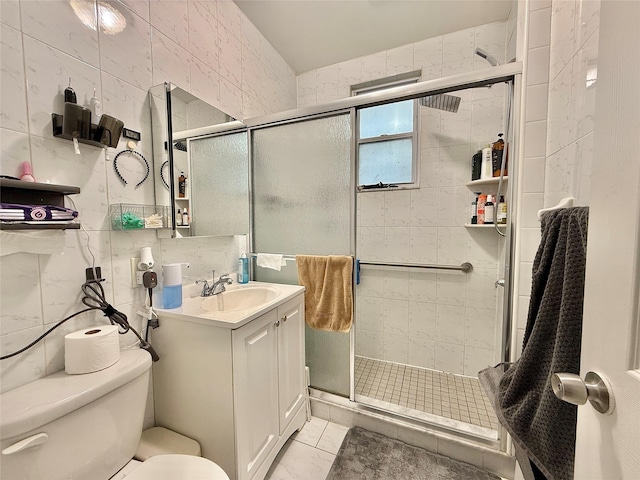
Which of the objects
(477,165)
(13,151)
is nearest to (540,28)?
(477,165)

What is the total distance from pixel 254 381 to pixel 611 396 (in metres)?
1.13

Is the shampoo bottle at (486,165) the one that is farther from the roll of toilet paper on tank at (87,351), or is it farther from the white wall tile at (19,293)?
the white wall tile at (19,293)

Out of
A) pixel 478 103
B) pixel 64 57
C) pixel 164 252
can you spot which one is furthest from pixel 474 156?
Answer: pixel 64 57

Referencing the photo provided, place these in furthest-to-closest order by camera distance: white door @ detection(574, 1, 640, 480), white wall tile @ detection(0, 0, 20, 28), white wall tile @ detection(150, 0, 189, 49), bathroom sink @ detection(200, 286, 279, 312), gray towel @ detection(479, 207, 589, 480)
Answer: bathroom sink @ detection(200, 286, 279, 312) → white wall tile @ detection(150, 0, 189, 49) → white wall tile @ detection(0, 0, 20, 28) → gray towel @ detection(479, 207, 589, 480) → white door @ detection(574, 1, 640, 480)

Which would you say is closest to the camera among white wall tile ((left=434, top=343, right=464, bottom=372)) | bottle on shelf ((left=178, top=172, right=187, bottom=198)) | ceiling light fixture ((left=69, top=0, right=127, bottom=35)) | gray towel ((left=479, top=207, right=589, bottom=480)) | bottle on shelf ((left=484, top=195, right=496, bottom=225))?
gray towel ((left=479, top=207, right=589, bottom=480))

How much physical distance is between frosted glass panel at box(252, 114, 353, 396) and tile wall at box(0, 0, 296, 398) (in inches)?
18.8

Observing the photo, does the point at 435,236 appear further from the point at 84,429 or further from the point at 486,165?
the point at 84,429

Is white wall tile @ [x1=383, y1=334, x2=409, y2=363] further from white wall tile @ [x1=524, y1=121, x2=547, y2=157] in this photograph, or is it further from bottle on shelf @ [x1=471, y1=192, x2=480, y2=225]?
white wall tile @ [x1=524, y1=121, x2=547, y2=157]

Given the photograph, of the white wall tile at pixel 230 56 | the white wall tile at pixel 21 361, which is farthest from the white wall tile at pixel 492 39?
the white wall tile at pixel 21 361

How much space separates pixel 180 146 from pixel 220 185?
36cm

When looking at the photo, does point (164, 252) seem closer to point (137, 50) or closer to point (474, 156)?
point (137, 50)

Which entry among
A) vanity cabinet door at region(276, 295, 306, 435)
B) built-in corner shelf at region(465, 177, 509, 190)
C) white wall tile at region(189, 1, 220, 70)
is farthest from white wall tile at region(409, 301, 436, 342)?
white wall tile at region(189, 1, 220, 70)

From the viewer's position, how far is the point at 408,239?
86.8 inches

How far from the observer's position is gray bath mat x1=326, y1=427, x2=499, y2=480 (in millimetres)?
1308
